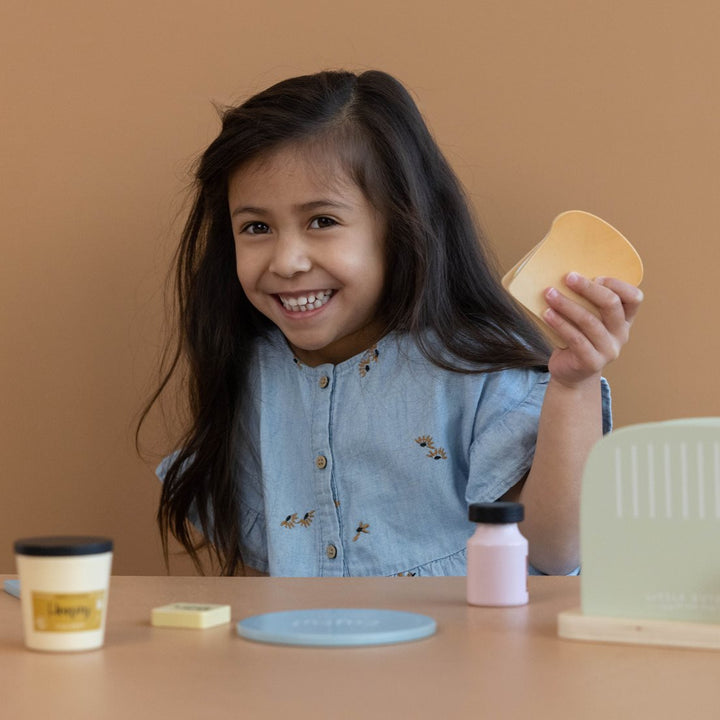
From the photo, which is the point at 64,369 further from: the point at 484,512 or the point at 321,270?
the point at 484,512

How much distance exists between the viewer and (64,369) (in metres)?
1.76

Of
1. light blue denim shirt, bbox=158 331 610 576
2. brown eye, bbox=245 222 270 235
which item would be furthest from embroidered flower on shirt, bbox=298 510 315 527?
brown eye, bbox=245 222 270 235

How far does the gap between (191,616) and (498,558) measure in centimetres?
24

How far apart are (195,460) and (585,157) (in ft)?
2.30

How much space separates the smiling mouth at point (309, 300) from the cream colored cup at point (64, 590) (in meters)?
0.80

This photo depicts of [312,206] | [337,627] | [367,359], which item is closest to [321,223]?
[312,206]

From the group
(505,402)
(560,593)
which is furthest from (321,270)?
(560,593)

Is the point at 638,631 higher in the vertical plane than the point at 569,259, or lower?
lower

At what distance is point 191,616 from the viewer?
81 centimetres

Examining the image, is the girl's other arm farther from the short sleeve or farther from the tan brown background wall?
the tan brown background wall

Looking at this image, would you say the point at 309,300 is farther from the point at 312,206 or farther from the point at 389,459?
the point at 389,459

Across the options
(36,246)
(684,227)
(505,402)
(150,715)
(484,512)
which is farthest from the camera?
(36,246)

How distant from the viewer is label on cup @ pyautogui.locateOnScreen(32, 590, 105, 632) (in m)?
0.73

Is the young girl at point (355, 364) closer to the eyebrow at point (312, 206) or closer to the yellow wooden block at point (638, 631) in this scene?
the eyebrow at point (312, 206)
